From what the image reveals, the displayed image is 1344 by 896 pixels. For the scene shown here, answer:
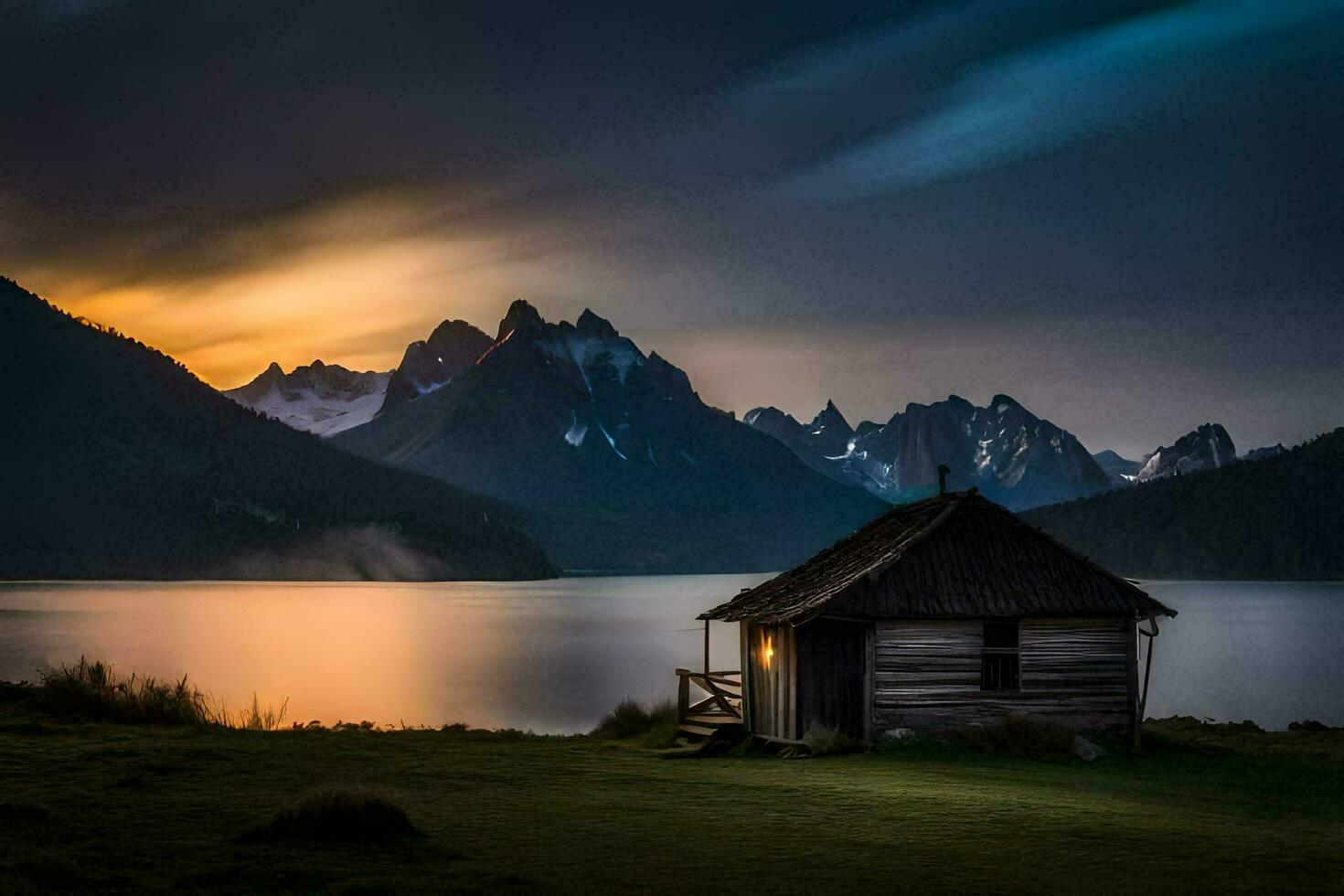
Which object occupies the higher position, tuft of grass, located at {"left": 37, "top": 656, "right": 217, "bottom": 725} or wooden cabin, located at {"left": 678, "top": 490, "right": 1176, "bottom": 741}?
wooden cabin, located at {"left": 678, "top": 490, "right": 1176, "bottom": 741}

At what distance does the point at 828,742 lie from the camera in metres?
29.1

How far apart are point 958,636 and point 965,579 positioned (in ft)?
4.20

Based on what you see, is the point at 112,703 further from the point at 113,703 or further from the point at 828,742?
the point at 828,742

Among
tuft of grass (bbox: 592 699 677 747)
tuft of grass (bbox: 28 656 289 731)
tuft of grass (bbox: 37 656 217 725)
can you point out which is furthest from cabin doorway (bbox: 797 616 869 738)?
tuft of grass (bbox: 37 656 217 725)

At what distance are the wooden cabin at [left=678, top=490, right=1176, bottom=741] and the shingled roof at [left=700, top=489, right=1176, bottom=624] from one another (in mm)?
28

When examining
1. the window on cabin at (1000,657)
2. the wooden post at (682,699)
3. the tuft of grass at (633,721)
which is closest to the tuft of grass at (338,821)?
the window on cabin at (1000,657)

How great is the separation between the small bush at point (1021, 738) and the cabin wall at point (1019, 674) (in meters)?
0.56

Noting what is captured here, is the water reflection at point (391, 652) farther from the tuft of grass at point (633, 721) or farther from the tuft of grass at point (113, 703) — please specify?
the tuft of grass at point (113, 703)

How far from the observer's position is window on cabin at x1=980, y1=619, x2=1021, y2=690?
1188 inches

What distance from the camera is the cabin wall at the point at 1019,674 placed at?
2950 cm

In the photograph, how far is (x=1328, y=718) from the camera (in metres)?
49.7

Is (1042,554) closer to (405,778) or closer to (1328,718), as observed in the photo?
(405,778)

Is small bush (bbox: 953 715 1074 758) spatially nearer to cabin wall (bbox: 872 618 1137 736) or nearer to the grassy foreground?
cabin wall (bbox: 872 618 1137 736)

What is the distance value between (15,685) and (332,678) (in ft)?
112
